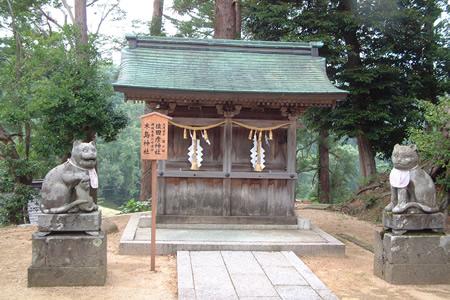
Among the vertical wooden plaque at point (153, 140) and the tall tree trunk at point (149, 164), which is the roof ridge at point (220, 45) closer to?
the vertical wooden plaque at point (153, 140)

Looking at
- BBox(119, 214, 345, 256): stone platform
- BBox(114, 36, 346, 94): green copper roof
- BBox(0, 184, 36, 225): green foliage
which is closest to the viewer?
BBox(119, 214, 345, 256): stone platform

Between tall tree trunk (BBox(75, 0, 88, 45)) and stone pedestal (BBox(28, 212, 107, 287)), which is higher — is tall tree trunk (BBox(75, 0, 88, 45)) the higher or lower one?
the higher one

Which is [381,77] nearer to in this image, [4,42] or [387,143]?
[387,143]

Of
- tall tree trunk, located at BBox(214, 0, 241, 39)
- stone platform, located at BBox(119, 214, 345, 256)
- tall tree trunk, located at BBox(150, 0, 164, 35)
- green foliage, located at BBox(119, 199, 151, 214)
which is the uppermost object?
tall tree trunk, located at BBox(150, 0, 164, 35)

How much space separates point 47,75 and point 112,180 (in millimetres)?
37787

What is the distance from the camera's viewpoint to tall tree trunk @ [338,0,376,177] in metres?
14.3

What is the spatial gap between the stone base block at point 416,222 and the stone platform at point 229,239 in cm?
193

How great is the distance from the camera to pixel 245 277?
6.34 metres

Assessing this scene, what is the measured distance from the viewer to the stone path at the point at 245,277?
220 inches

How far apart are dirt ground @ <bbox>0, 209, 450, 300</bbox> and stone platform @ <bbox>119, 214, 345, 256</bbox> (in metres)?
0.24

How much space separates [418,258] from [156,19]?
14980 millimetres

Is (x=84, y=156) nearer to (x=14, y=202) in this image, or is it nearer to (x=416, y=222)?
(x=416, y=222)

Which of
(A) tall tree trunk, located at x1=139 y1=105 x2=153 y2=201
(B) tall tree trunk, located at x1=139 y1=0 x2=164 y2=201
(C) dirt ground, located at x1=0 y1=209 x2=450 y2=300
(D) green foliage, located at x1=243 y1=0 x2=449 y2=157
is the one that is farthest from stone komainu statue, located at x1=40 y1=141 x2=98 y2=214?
(A) tall tree trunk, located at x1=139 y1=105 x2=153 y2=201

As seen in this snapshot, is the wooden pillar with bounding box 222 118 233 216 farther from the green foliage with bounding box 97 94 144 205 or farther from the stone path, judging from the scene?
the green foliage with bounding box 97 94 144 205
